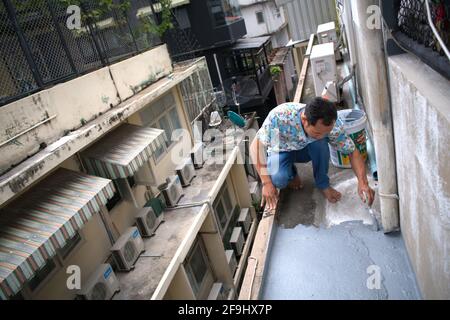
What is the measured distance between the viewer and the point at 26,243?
4316 mm

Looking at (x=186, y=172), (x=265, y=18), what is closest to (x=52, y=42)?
(x=186, y=172)

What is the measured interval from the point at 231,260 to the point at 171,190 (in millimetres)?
2734

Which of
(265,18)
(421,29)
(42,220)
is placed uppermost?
(265,18)

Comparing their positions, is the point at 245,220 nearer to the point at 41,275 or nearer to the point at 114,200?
the point at 114,200

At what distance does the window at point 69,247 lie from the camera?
548 centimetres

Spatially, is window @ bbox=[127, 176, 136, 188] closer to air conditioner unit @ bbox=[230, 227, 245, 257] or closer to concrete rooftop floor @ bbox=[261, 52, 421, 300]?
air conditioner unit @ bbox=[230, 227, 245, 257]

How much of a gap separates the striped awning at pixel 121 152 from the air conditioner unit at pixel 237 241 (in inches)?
162

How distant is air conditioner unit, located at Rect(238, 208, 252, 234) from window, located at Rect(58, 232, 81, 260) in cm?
599

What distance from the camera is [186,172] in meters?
9.55

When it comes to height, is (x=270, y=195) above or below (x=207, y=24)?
below

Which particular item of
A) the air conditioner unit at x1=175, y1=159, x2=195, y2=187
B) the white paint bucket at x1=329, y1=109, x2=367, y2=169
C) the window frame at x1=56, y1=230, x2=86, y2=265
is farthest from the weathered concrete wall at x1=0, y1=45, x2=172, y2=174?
the white paint bucket at x1=329, y1=109, x2=367, y2=169

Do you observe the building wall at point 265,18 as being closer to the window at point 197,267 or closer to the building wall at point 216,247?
the building wall at point 216,247

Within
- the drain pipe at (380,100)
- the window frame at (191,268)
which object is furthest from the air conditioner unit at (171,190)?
the drain pipe at (380,100)
